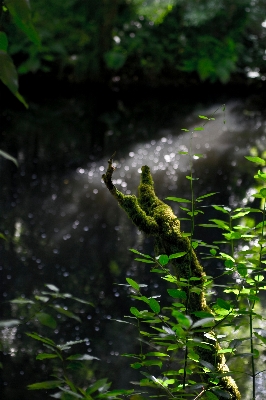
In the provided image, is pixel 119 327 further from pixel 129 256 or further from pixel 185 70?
pixel 185 70

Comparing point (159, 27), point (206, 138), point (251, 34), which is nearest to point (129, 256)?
point (206, 138)

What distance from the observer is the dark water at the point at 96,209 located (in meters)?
2.42

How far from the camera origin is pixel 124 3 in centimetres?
862

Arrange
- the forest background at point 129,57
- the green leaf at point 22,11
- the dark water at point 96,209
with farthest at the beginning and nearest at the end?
the forest background at point 129,57 < the dark water at point 96,209 < the green leaf at point 22,11

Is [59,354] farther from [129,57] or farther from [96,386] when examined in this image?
[129,57]

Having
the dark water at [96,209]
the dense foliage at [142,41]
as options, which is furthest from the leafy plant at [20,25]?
the dense foliage at [142,41]

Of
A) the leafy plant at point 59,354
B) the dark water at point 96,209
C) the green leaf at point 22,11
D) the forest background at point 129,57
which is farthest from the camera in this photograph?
the forest background at point 129,57

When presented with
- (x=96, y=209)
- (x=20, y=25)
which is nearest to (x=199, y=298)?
(x=20, y=25)

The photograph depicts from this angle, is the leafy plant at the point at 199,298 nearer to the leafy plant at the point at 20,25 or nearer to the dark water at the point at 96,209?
the dark water at the point at 96,209

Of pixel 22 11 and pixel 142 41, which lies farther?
pixel 142 41

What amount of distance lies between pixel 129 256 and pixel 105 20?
5.79 metres

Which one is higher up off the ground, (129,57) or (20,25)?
(129,57)

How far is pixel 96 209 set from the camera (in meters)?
4.02

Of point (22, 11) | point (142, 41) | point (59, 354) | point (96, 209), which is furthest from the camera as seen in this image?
point (142, 41)
